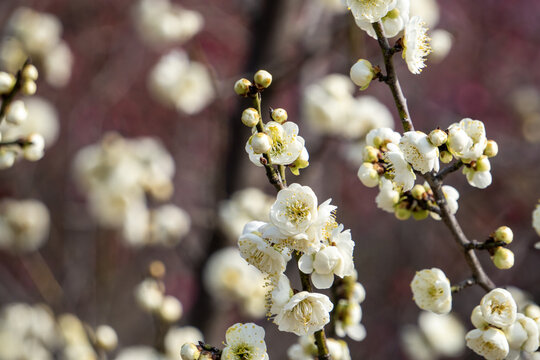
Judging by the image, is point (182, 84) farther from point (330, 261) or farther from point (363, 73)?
point (330, 261)

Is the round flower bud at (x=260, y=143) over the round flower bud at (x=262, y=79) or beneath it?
beneath

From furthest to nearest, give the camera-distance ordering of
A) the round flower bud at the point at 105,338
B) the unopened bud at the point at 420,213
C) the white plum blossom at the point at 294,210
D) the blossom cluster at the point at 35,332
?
the blossom cluster at the point at 35,332, the round flower bud at the point at 105,338, the unopened bud at the point at 420,213, the white plum blossom at the point at 294,210

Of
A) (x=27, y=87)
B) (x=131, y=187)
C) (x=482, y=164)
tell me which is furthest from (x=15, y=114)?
(x=131, y=187)

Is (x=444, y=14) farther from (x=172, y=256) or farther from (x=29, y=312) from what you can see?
(x=29, y=312)

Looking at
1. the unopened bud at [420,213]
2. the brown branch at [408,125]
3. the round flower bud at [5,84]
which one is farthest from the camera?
the round flower bud at [5,84]

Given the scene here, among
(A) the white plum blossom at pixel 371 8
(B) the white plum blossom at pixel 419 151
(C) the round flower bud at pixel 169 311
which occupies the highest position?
(A) the white plum blossom at pixel 371 8

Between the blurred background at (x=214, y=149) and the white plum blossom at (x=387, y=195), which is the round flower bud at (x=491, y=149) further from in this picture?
the blurred background at (x=214, y=149)

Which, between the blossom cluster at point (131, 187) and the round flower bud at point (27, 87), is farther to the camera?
the blossom cluster at point (131, 187)

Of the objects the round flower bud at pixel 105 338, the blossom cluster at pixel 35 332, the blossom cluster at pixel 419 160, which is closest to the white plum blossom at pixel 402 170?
the blossom cluster at pixel 419 160

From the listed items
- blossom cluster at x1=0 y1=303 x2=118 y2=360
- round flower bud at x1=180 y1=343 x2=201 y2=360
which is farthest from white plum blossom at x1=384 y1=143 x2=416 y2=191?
blossom cluster at x1=0 y1=303 x2=118 y2=360
